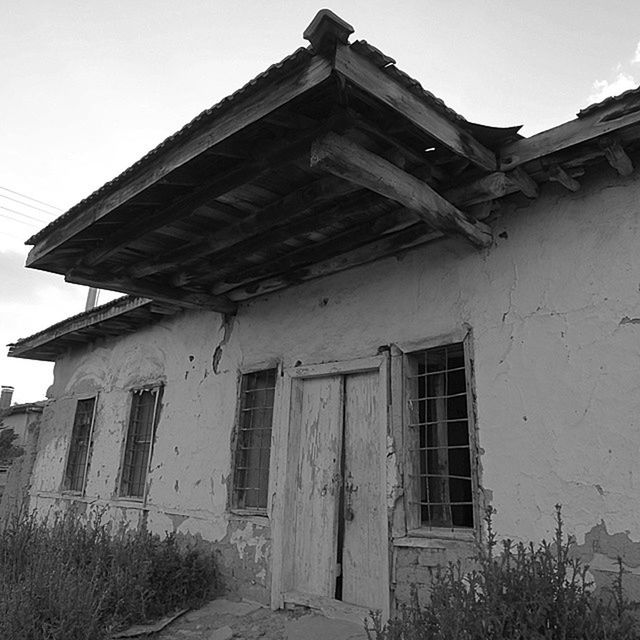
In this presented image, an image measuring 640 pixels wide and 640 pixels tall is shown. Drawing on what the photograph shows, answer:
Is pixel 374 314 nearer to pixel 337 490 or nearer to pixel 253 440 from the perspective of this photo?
pixel 337 490

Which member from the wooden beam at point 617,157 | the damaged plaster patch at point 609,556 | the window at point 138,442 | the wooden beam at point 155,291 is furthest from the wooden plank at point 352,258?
the window at point 138,442

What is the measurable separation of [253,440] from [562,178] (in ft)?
12.5

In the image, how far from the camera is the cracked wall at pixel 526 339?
3176 millimetres

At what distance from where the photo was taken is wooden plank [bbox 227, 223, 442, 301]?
13.8 feet

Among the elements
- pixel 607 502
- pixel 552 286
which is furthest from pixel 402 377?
pixel 607 502

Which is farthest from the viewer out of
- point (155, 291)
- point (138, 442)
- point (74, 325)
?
point (74, 325)

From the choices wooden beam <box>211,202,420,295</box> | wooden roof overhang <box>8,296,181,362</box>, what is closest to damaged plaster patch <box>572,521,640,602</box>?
wooden beam <box>211,202,420,295</box>

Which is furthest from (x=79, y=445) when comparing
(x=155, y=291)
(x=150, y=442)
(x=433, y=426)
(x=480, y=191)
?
(x=480, y=191)

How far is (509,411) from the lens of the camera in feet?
11.8

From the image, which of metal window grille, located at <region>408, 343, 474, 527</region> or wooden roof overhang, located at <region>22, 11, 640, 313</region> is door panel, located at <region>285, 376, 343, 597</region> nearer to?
metal window grille, located at <region>408, 343, 474, 527</region>

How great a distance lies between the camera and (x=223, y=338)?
6168mm

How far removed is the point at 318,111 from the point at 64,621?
3.57 metres

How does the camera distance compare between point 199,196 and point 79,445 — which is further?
point 79,445

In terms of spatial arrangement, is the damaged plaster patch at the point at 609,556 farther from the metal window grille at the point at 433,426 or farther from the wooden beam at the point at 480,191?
the wooden beam at the point at 480,191
